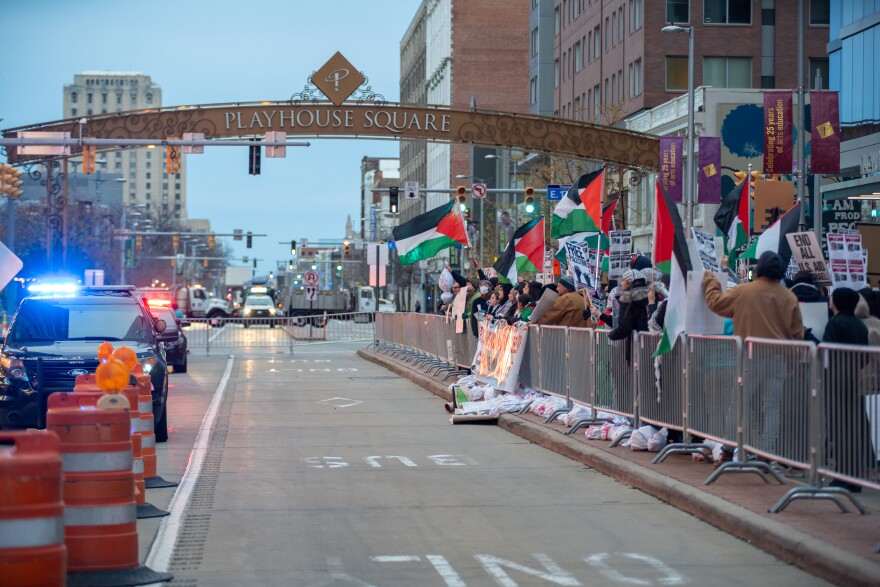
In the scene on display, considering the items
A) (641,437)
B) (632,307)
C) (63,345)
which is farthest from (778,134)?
(63,345)

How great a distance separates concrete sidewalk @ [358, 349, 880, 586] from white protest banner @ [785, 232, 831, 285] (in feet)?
7.83

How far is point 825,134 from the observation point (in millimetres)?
29141

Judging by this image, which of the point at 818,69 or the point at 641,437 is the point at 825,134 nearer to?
the point at 641,437

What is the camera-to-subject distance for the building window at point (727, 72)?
64.1 metres

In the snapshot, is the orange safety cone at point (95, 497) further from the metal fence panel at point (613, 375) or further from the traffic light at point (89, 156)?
the traffic light at point (89, 156)

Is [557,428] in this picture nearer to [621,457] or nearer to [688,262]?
[621,457]

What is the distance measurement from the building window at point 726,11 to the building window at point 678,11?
0.82 meters

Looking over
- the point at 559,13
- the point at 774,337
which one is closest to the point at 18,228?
the point at 559,13

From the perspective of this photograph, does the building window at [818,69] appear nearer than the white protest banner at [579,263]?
No

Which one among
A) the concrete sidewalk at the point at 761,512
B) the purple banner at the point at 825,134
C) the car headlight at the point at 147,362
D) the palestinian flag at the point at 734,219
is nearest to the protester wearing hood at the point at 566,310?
the palestinian flag at the point at 734,219

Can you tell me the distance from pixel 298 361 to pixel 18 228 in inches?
2020

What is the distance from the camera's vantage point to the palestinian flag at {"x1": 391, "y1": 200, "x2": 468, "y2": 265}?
28.2 m

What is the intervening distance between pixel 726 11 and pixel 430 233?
131 feet

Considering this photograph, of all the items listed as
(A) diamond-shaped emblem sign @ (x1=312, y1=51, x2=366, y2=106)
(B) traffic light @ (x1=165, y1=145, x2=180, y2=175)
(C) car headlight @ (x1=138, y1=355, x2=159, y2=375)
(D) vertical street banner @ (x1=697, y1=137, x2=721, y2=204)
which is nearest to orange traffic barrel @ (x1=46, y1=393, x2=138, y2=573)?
(C) car headlight @ (x1=138, y1=355, x2=159, y2=375)
